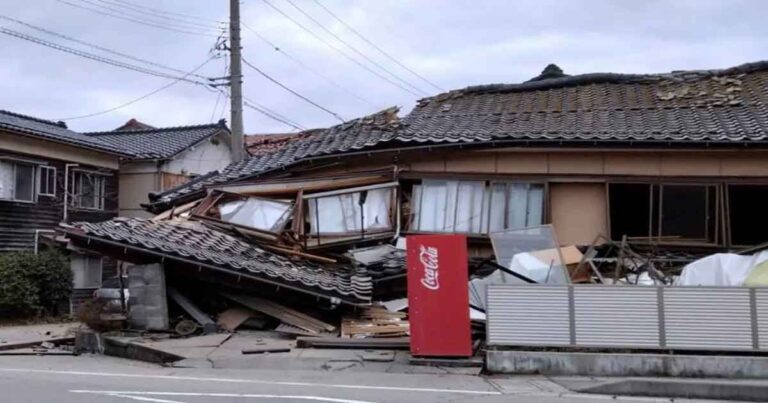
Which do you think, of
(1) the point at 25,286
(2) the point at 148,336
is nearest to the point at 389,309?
(2) the point at 148,336

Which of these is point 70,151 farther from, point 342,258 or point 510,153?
point 510,153

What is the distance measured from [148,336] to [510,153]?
7.99 meters

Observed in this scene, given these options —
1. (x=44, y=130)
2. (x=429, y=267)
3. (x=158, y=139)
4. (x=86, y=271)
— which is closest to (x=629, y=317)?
(x=429, y=267)

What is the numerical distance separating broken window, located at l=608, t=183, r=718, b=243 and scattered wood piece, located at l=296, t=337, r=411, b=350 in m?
5.80

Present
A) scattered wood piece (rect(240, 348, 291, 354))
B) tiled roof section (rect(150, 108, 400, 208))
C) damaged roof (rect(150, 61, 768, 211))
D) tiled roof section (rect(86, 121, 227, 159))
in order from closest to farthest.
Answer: scattered wood piece (rect(240, 348, 291, 354)) < damaged roof (rect(150, 61, 768, 211)) < tiled roof section (rect(150, 108, 400, 208)) < tiled roof section (rect(86, 121, 227, 159))

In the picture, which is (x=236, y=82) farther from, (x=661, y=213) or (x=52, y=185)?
(x=661, y=213)

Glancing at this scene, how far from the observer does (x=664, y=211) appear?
14.5 meters

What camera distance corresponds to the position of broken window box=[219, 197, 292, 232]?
50.2ft

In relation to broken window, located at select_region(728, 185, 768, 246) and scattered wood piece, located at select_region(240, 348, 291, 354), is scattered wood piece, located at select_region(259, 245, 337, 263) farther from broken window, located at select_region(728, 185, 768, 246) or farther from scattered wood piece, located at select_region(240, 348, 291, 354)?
broken window, located at select_region(728, 185, 768, 246)

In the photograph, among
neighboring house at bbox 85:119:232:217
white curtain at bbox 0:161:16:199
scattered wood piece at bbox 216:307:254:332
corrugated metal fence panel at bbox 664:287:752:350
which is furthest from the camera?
neighboring house at bbox 85:119:232:217

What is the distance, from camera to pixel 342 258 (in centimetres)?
1518

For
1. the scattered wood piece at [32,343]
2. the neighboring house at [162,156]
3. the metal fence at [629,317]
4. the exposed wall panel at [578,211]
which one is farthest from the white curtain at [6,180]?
the metal fence at [629,317]

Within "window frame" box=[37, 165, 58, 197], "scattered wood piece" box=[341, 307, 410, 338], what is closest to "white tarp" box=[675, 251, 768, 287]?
"scattered wood piece" box=[341, 307, 410, 338]

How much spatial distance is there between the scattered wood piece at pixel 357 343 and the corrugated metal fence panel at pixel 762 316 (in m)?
4.89
